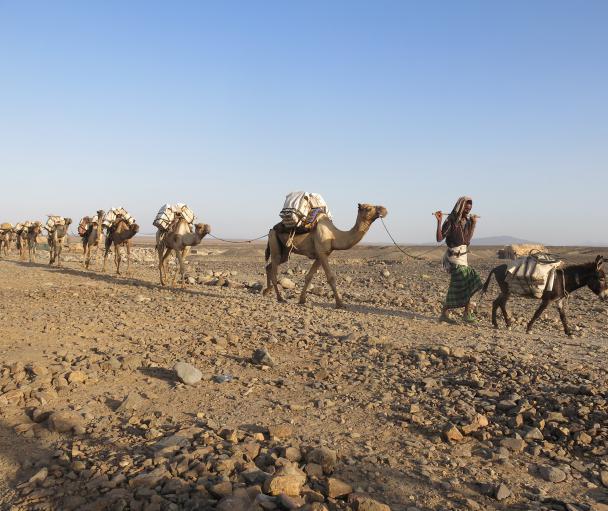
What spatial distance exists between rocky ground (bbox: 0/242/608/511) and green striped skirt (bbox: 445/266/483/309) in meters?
0.89

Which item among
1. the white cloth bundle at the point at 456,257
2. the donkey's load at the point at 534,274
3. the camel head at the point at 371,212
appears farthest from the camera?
the camel head at the point at 371,212

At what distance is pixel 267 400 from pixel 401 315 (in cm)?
612

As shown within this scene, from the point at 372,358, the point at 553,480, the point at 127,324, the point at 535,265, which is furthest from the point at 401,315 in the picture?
the point at 553,480

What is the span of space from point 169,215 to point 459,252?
9164 millimetres

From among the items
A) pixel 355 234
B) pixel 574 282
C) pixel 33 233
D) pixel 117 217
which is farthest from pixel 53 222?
pixel 574 282

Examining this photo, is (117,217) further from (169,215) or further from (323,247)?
(323,247)

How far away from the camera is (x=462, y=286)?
1005cm

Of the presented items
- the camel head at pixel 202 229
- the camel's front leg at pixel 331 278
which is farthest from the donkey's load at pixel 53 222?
the camel's front leg at pixel 331 278

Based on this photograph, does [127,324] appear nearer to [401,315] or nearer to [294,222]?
[294,222]

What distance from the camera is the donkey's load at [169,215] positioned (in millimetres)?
15461

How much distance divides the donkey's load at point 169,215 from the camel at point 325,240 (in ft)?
14.5

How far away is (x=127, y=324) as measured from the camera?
8.48 metres

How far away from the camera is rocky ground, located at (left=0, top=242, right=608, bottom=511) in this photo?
136 inches

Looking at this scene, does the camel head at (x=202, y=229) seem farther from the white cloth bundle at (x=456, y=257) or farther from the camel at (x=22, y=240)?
the camel at (x=22, y=240)
